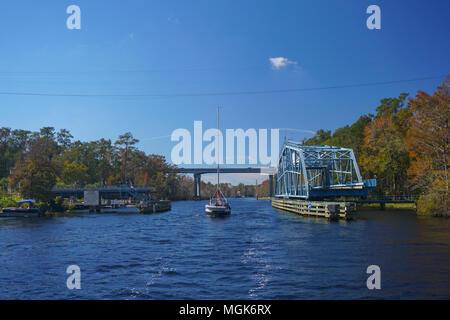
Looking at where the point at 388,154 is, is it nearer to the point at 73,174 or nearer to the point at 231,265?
the point at 231,265

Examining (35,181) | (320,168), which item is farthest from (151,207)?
(320,168)

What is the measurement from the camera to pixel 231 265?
24281 mm

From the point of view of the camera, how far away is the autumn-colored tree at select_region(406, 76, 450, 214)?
184 ft

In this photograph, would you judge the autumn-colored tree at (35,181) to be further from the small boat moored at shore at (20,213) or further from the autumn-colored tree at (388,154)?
the autumn-colored tree at (388,154)

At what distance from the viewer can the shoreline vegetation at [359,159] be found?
57.9 metres

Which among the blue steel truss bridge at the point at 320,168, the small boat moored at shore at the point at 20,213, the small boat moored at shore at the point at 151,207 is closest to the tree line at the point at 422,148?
the blue steel truss bridge at the point at 320,168

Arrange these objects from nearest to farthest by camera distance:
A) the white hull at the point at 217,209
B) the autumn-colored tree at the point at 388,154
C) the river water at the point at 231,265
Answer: the river water at the point at 231,265 → the white hull at the point at 217,209 → the autumn-colored tree at the point at 388,154

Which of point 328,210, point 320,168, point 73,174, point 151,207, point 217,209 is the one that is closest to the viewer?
point 328,210

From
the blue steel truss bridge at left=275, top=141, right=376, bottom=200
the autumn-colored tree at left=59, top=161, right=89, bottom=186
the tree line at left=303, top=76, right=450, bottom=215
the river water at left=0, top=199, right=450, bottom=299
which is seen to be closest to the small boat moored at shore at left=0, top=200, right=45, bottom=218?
the river water at left=0, top=199, right=450, bottom=299

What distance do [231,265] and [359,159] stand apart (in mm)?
90812

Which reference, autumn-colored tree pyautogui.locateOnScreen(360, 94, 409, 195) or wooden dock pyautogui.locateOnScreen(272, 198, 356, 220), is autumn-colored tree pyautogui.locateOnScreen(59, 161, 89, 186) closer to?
wooden dock pyautogui.locateOnScreen(272, 198, 356, 220)

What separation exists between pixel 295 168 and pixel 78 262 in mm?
68924

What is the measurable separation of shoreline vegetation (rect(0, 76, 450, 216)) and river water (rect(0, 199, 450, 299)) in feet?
76.3

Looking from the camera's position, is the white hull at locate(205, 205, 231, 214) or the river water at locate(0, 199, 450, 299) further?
the white hull at locate(205, 205, 231, 214)
